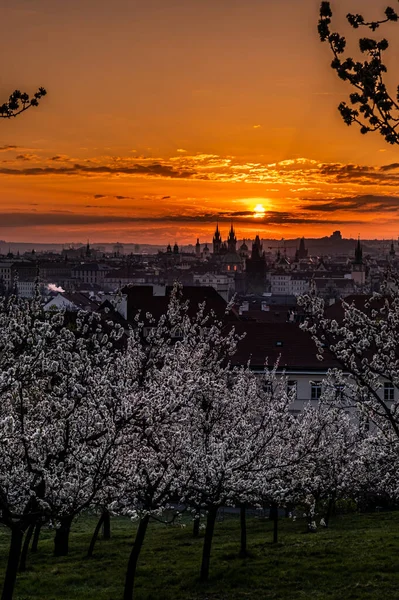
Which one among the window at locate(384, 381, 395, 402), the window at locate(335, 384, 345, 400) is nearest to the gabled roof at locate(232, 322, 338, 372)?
the window at locate(384, 381, 395, 402)

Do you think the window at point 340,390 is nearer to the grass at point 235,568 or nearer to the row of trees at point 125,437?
the row of trees at point 125,437

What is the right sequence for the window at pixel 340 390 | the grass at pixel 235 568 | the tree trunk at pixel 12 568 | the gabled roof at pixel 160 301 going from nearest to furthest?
the tree trunk at pixel 12 568 → the window at pixel 340 390 → the grass at pixel 235 568 → the gabled roof at pixel 160 301

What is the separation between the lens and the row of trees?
52.9 ft

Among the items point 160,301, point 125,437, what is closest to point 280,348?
point 160,301

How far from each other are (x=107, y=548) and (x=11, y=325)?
47.0 feet

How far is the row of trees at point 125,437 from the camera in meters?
16.1

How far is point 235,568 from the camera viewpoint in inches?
917

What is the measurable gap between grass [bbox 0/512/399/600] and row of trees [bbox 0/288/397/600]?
125 centimetres

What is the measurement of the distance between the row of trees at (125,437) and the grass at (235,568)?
1.25 metres

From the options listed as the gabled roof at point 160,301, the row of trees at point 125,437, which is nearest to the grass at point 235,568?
the row of trees at point 125,437

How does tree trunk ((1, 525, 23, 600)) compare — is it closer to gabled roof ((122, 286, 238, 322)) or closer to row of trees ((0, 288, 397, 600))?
row of trees ((0, 288, 397, 600))

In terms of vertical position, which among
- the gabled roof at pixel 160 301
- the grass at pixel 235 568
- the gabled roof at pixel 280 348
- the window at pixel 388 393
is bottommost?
the grass at pixel 235 568

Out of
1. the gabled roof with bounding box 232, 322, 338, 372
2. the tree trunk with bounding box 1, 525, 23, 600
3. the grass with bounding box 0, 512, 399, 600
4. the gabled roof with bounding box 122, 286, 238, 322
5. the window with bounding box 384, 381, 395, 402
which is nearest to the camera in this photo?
the tree trunk with bounding box 1, 525, 23, 600

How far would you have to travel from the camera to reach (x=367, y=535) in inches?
1099
